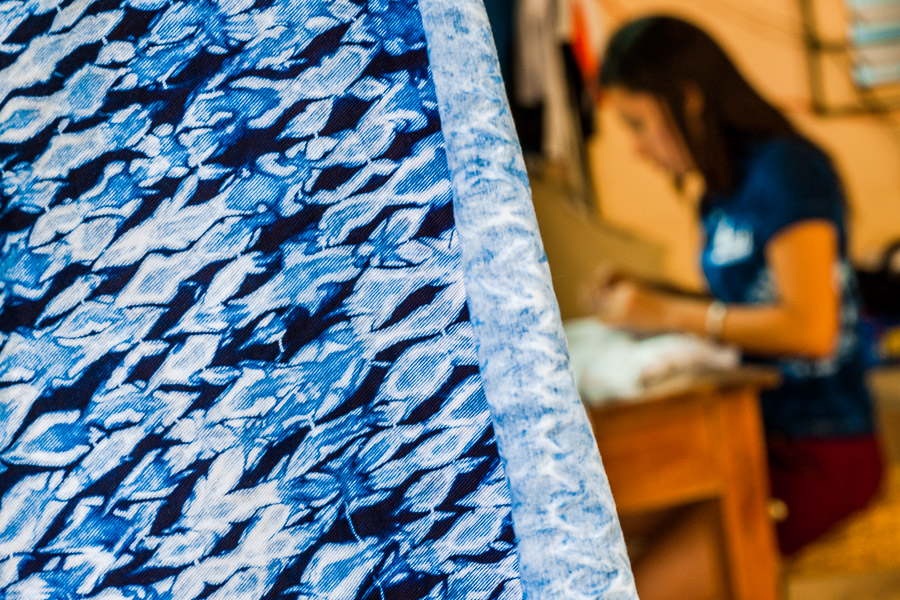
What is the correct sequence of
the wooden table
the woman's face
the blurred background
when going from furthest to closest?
the blurred background → the woman's face → the wooden table

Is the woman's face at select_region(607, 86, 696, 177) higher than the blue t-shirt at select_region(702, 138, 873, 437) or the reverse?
higher

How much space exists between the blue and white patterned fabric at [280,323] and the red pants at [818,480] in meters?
0.80

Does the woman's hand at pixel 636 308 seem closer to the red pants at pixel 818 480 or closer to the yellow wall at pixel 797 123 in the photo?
the red pants at pixel 818 480

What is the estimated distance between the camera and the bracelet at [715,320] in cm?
107

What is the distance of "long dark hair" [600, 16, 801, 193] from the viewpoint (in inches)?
42.0

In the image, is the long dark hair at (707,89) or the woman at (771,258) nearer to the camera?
the woman at (771,258)

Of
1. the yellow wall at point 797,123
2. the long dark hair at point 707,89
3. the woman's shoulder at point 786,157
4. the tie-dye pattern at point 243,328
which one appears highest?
the tie-dye pattern at point 243,328

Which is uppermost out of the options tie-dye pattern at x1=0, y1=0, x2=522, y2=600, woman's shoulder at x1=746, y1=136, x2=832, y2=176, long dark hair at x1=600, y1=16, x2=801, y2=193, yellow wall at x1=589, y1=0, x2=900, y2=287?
tie-dye pattern at x1=0, y1=0, x2=522, y2=600

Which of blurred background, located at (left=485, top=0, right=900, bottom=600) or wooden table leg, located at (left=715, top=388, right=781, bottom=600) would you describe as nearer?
wooden table leg, located at (left=715, top=388, right=781, bottom=600)

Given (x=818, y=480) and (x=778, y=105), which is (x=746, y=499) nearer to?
(x=818, y=480)

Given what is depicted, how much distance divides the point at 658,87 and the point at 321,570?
1.00 metres

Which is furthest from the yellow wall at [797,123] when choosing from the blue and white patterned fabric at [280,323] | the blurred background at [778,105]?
the blue and white patterned fabric at [280,323]

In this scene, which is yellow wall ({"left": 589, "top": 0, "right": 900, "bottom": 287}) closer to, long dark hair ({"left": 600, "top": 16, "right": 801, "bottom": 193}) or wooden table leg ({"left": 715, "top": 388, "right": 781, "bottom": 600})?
long dark hair ({"left": 600, "top": 16, "right": 801, "bottom": 193})

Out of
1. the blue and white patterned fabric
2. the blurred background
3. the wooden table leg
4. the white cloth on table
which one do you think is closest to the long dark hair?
the white cloth on table
